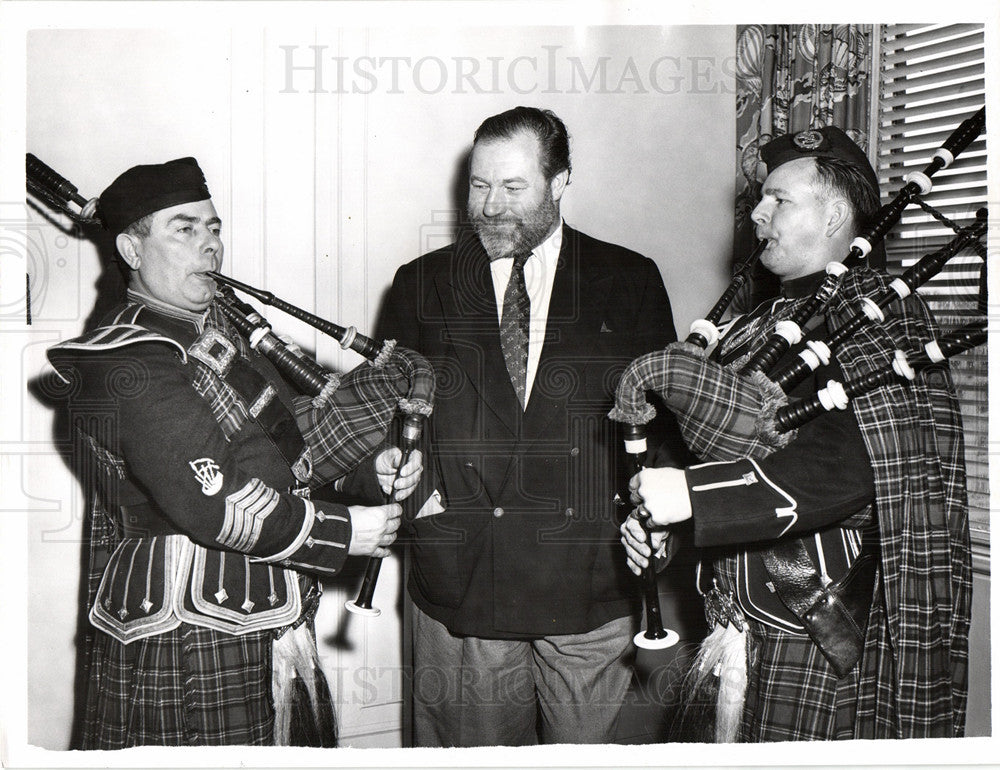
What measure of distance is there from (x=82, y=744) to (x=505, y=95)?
1.70m

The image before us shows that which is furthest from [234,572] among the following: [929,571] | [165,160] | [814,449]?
[929,571]

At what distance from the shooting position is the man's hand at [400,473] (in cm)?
181

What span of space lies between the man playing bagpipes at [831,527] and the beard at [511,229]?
48cm

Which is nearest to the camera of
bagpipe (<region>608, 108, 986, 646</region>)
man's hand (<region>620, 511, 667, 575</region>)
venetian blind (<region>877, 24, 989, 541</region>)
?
bagpipe (<region>608, 108, 986, 646</region>)

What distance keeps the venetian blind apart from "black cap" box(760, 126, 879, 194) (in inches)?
5.6

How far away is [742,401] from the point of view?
1.62 meters

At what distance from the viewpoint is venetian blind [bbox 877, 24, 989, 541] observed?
1853 millimetres

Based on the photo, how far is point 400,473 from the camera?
1.80 metres

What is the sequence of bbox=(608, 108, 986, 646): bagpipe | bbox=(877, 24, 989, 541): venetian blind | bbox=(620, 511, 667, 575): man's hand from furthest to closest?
bbox=(877, 24, 989, 541): venetian blind, bbox=(620, 511, 667, 575): man's hand, bbox=(608, 108, 986, 646): bagpipe

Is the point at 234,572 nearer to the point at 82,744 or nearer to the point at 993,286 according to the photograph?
the point at 82,744

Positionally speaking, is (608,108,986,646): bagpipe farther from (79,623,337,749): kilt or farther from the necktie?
(79,623,337,749): kilt

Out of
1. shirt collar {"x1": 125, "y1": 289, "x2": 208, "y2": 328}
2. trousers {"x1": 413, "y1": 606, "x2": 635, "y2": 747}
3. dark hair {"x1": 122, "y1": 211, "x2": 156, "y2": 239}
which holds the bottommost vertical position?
trousers {"x1": 413, "y1": 606, "x2": 635, "y2": 747}

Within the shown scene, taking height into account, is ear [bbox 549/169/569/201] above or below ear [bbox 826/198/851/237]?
above

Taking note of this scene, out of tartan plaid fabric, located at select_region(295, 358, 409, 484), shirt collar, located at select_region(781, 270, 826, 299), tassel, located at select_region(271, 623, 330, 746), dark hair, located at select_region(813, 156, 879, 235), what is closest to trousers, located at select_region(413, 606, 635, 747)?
tassel, located at select_region(271, 623, 330, 746)
